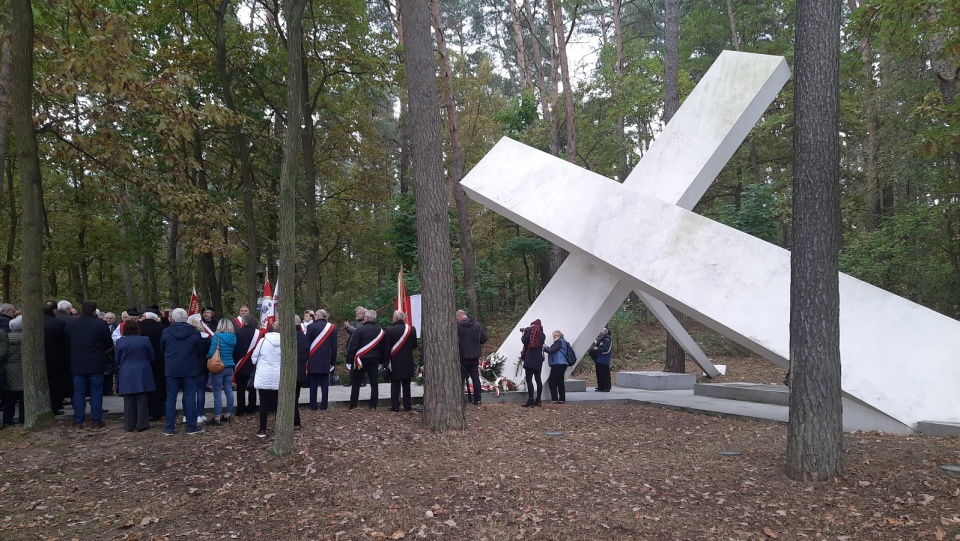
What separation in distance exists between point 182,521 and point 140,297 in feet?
77.4

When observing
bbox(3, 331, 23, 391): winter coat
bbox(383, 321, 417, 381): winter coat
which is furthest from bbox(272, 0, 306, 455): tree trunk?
bbox(3, 331, 23, 391): winter coat

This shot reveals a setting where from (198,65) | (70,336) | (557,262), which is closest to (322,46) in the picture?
(198,65)

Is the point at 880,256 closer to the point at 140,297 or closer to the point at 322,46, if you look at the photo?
the point at 322,46

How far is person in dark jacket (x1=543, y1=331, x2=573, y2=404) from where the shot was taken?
998 centimetres

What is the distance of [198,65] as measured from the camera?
14.9m

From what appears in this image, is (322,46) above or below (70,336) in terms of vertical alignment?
above

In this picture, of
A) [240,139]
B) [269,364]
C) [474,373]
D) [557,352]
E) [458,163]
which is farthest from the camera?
[458,163]

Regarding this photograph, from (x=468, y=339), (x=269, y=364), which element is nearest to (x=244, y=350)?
(x=269, y=364)

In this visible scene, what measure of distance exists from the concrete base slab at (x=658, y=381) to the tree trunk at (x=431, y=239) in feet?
21.4

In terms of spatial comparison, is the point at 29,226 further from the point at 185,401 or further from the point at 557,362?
the point at 557,362

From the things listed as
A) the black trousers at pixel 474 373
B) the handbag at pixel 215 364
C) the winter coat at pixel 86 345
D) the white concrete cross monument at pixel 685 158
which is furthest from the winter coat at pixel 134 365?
the white concrete cross monument at pixel 685 158

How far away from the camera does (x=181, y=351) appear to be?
765cm

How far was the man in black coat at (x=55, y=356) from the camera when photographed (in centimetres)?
827

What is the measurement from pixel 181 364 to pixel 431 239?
11.0 ft
